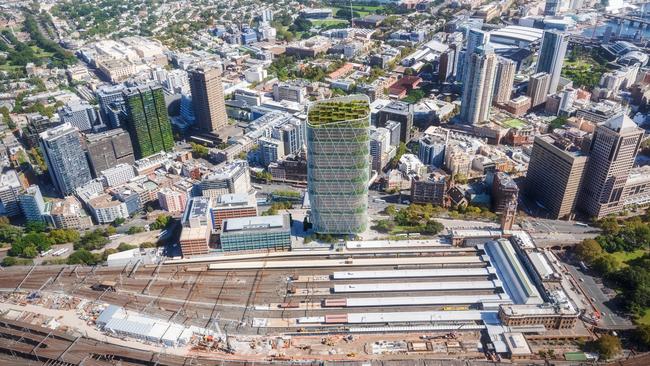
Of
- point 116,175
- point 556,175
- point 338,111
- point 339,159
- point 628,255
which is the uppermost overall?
point 338,111

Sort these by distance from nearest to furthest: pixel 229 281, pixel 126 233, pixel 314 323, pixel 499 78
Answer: pixel 314 323, pixel 229 281, pixel 126 233, pixel 499 78

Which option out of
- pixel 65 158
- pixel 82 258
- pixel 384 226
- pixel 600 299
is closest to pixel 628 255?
pixel 600 299

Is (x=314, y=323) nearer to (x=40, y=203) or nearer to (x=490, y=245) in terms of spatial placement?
(x=490, y=245)

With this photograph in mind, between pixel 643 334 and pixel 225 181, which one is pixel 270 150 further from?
pixel 643 334

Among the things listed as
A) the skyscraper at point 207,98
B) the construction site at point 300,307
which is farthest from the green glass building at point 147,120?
the construction site at point 300,307

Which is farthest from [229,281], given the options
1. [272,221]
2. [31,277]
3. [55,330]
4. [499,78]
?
[499,78]

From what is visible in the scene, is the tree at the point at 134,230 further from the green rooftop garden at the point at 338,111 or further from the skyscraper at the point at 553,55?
the skyscraper at the point at 553,55

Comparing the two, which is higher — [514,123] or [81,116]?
[81,116]
